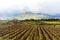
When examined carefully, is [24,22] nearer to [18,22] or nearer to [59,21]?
[18,22]

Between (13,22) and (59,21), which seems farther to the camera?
(59,21)

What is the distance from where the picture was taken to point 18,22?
83.5 m

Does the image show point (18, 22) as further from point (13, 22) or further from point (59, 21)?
point (59, 21)

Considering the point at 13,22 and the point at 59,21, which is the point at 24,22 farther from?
the point at 59,21

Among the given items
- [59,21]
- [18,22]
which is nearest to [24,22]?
[18,22]

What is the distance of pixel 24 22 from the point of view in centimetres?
8300

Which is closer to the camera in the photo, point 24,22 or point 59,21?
point 24,22

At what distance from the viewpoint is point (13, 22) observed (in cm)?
8075

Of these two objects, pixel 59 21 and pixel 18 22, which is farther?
pixel 59 21

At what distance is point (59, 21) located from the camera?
89.4 metres

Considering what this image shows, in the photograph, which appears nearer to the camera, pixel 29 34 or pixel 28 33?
pixel 29 34

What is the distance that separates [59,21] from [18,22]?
2019cm

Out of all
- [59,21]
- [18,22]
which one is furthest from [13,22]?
[59,21]

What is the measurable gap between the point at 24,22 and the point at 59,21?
17.8m
